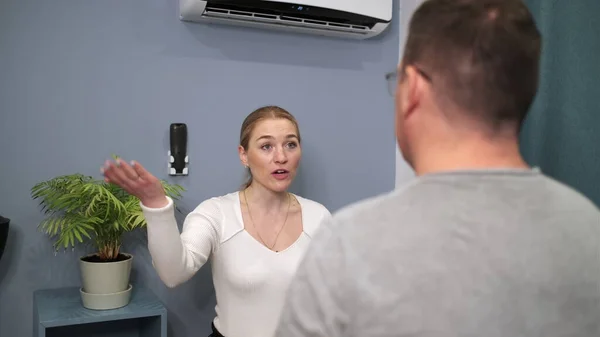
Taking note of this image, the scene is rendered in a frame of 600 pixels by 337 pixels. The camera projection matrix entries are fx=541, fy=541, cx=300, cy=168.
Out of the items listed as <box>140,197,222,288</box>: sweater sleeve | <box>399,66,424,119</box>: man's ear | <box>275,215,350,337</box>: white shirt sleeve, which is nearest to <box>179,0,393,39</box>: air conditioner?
<box>140,197,222,288</box>: sweater sleeve

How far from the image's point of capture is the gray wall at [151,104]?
6.07ft

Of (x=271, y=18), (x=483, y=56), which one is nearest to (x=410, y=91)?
(x=483, y=56)

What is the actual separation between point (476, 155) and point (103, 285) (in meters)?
1.40

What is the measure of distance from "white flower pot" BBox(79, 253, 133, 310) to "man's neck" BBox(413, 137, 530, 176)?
4.36ft

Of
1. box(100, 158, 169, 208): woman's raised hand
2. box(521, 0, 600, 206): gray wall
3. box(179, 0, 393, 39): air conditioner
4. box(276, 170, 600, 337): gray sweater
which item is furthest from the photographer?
box(179, 0, 393, 39): air conditioner

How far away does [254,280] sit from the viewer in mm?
1618

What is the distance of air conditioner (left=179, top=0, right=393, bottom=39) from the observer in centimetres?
196

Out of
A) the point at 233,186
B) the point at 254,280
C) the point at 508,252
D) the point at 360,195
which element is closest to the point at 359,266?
the point at 508,252

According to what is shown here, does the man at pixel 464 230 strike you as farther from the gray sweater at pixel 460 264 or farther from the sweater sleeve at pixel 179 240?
the sweater sleeve at pixel 179 240

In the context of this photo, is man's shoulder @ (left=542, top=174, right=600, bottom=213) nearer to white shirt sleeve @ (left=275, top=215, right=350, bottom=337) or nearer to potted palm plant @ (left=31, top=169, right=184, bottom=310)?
white shirt sleeve @ (left=275, top=215, right=350, bottom=337)

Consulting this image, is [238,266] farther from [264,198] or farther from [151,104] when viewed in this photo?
[151,104]

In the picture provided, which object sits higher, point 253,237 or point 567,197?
point 567,197

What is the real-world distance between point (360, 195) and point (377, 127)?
0.31 m

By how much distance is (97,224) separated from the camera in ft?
5.72
